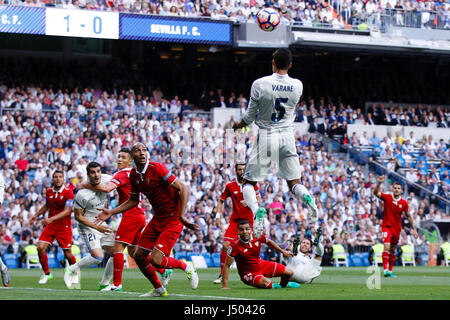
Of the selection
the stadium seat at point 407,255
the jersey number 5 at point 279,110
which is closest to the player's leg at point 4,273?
the jersey number 5 at point 279,110

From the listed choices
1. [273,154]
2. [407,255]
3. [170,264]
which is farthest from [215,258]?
[273,154]

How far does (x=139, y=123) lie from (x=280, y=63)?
20823 mm

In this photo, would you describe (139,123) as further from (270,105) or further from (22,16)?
(270,105)

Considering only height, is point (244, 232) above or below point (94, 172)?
below

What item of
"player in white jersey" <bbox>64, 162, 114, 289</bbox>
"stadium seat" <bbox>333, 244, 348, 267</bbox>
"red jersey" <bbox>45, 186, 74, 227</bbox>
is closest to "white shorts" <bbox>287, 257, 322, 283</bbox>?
"player in white jersey" <bbox>64, 162, 114, 289</bbox>

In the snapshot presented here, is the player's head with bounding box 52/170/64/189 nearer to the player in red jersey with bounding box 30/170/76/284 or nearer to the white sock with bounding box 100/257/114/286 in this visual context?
the player in red jersey with bounding box 30/170/76/284

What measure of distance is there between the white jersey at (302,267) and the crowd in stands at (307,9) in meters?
19.7

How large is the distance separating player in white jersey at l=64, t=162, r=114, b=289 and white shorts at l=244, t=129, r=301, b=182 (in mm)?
3408

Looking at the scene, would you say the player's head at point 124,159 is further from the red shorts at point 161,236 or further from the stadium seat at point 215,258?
the stadium seat at point 215,258

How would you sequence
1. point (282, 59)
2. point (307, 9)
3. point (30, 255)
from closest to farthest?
point (282, 59)
point (30, 255)
point (307, 9)

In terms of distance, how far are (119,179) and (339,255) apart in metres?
17.0

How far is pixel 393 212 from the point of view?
Answer: 21.2 m

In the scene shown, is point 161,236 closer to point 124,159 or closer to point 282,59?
point 124,159

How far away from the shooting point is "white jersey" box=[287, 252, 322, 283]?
54.6ft
